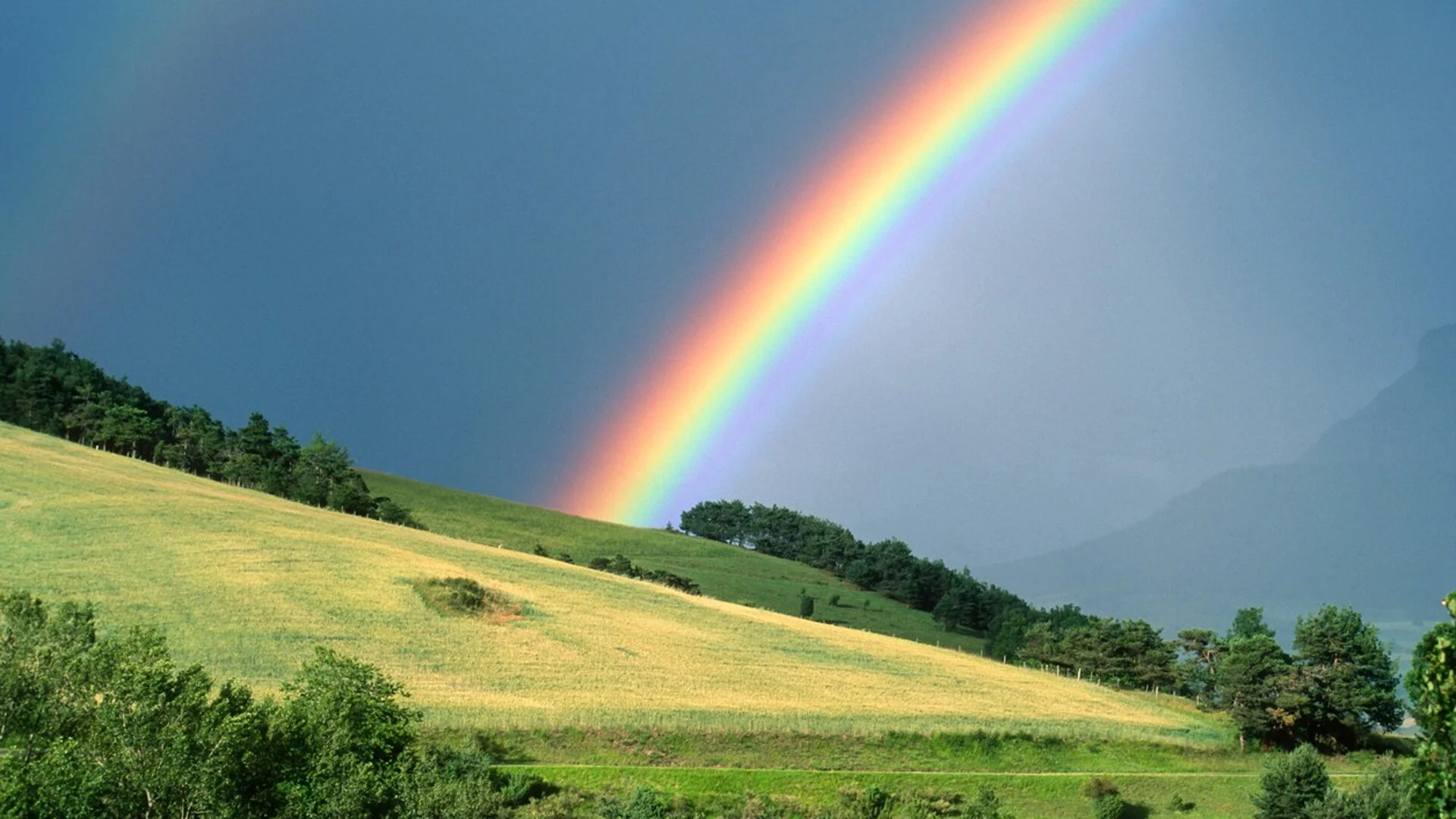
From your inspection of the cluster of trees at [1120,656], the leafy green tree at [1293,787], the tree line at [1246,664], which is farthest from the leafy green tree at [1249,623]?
the leafy green tree at [1293,787]

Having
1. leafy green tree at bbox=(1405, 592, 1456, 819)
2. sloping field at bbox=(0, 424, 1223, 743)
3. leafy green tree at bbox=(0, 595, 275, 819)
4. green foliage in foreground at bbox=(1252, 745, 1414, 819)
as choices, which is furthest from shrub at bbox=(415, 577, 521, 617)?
leafy green tree at bbox=(1405, 592, 1456, 819)

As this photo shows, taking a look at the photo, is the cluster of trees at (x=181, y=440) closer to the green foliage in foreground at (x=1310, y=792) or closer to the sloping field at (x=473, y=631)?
the sloping field at (x=473, y=631)

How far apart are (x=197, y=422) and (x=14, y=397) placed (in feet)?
→ 82.6

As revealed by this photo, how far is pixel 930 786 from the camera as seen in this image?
6431cm

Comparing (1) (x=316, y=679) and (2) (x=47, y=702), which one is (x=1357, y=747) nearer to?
(1) (x=316, y=679)

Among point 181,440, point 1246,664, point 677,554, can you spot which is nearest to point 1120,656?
point 1246,664

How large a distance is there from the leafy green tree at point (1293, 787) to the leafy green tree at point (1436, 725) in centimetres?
5314

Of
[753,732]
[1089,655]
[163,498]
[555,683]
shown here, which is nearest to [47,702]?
[555,683]

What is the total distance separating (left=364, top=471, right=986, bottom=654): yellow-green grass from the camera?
15150 cm

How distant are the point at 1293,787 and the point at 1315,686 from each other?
2745 cm

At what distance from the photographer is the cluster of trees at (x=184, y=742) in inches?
1375

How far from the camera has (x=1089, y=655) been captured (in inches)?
4665

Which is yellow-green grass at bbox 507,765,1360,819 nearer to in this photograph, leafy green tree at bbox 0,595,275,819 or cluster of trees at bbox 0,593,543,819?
cluster of trees at bbox 0,593,543,819

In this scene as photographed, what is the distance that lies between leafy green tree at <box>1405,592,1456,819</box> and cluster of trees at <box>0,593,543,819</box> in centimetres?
3296
